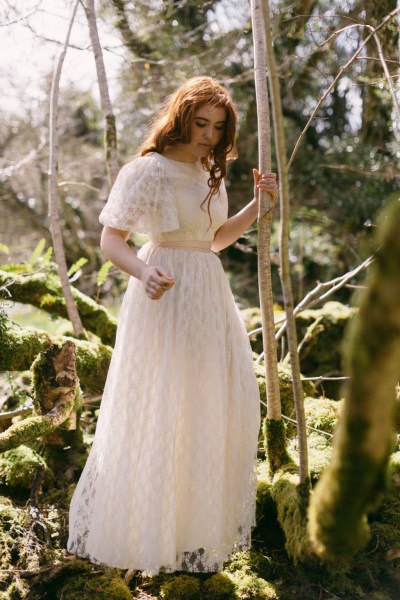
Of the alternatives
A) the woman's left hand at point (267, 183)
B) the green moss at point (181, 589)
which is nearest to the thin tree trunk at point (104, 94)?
the woman's left hand at point (267, 183)

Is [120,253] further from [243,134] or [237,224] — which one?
[243,134]

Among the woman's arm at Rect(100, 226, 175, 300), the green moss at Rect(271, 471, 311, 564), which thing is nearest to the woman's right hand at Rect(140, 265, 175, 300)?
the woman's arm at Rect(100, 226, 175, 300)

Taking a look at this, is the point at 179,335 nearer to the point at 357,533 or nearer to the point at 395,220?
the point at 357,533

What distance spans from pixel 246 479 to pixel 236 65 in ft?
23.3

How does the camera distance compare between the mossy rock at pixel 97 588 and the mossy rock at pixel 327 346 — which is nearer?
the mossy rock at pixel 97 588

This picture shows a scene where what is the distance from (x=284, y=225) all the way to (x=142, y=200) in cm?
76

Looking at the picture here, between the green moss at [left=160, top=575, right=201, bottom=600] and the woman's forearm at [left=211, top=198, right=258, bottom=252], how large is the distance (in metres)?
1.53

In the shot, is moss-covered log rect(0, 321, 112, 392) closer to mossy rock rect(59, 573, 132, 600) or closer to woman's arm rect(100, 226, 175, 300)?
woman's arm rect(100, 226, 175, 300)

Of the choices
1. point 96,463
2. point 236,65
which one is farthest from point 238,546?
point 236,65

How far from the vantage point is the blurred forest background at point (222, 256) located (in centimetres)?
242

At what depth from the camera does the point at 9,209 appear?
11.3m

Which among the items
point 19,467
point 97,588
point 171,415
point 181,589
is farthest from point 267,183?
point 19,467

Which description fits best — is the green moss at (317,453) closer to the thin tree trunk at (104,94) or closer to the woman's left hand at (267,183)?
the woman's left hand at (267,183)

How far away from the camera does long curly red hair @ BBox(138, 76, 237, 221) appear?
7.88 feet
